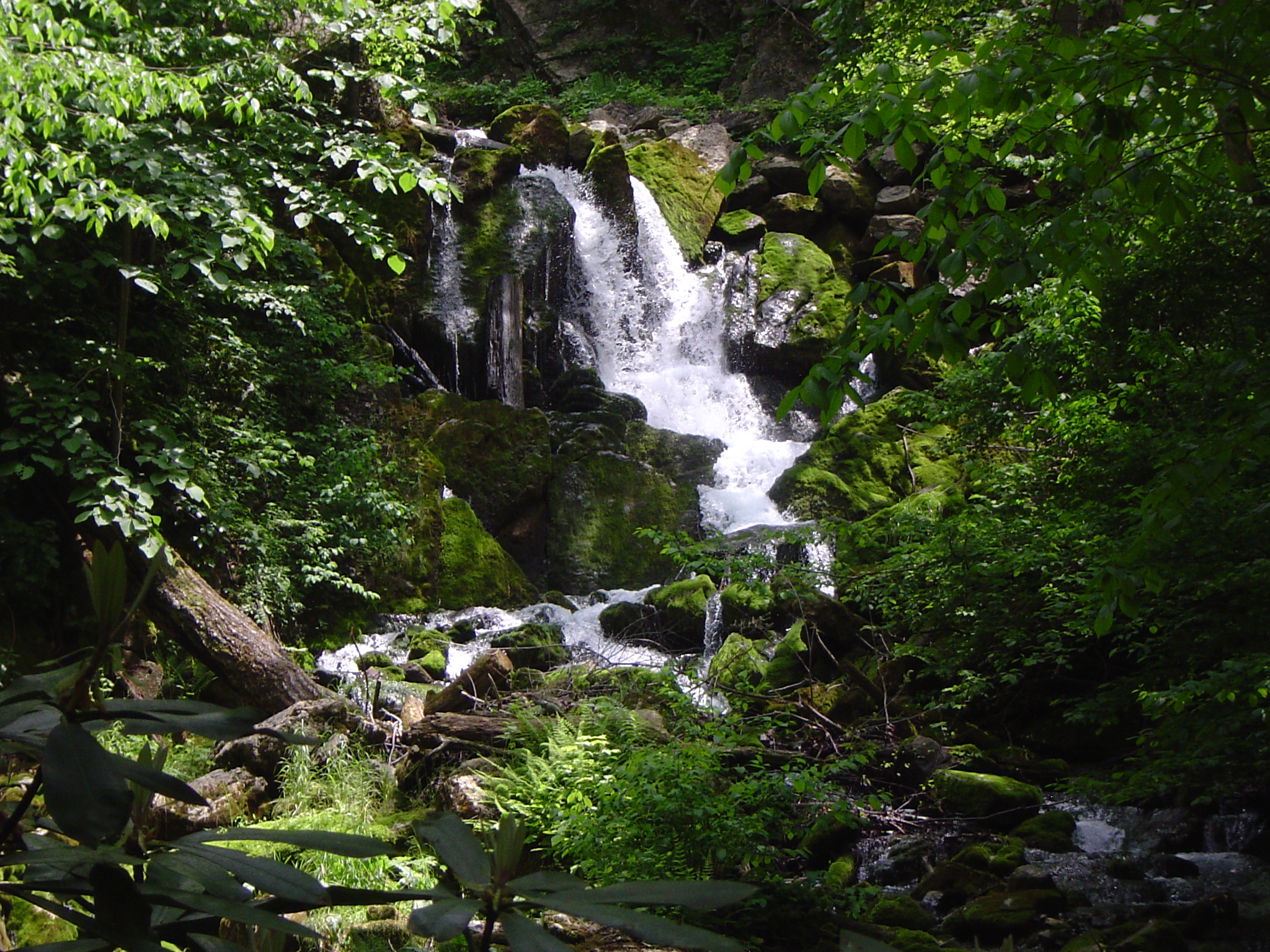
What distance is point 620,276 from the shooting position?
18.2 metres

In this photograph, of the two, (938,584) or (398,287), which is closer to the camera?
(938,584)

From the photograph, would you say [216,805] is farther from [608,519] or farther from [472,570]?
[608,519]

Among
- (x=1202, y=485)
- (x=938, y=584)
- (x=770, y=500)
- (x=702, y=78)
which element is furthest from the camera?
(x=702, y=78)

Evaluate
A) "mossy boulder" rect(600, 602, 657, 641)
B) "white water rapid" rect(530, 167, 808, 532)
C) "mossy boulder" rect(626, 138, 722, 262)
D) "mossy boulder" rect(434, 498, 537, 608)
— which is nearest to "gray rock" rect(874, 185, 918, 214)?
"mossy boulder" rect(626, 138, 722, 262)

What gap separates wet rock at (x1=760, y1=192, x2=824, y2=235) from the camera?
18.9 meters

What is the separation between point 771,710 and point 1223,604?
3132 millimetres

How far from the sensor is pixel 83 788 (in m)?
0.60

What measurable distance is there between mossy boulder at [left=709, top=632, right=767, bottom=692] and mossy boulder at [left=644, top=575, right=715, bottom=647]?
4.75 ft

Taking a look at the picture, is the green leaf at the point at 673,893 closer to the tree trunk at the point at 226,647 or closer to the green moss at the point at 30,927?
the green moss at the point at 30,927

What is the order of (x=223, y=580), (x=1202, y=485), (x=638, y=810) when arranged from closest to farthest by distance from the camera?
1. (x=1202, y=485)
2. (x=638, y=810)
3. (x=223, y=580)

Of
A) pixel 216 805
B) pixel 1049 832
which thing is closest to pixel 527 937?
pixel 216 805

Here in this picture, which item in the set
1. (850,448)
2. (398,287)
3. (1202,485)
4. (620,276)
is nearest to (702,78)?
(620,276)

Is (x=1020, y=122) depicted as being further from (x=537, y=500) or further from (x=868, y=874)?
(x=537, y=500)

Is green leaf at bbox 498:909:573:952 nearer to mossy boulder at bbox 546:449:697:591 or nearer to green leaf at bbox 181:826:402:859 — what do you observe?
green leaf at bbox 181:826:402:859
